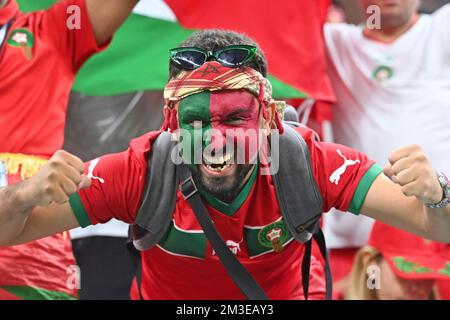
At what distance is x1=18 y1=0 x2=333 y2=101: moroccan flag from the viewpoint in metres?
3.28

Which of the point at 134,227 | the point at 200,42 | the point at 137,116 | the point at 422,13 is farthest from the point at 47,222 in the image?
the point at 422,13

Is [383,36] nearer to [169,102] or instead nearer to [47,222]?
[169,102]

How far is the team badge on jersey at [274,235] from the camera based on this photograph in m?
2.41

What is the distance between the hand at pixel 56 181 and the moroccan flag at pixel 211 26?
1285mm

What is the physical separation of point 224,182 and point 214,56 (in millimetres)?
328

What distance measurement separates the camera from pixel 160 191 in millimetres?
2355

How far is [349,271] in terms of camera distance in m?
3.48

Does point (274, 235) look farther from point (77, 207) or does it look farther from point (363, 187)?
point (77, 207)

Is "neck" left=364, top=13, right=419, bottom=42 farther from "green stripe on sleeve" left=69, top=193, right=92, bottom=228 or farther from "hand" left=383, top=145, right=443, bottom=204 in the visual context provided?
"green stripe on sleeve" left=69, top=193, right=92, bottom=228

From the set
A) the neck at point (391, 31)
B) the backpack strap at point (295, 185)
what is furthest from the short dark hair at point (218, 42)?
the neck at point (391, 31)

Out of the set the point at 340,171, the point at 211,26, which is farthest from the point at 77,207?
the point at 211,26

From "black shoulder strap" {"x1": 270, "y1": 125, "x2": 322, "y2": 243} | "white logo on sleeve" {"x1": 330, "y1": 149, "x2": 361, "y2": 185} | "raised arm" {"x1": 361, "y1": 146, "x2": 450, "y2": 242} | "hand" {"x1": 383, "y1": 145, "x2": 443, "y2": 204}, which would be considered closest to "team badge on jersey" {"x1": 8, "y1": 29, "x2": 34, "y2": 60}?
"black shoulder strap" {"x1": 270, "y1": 125, "x2": 322, "y2": 243}
